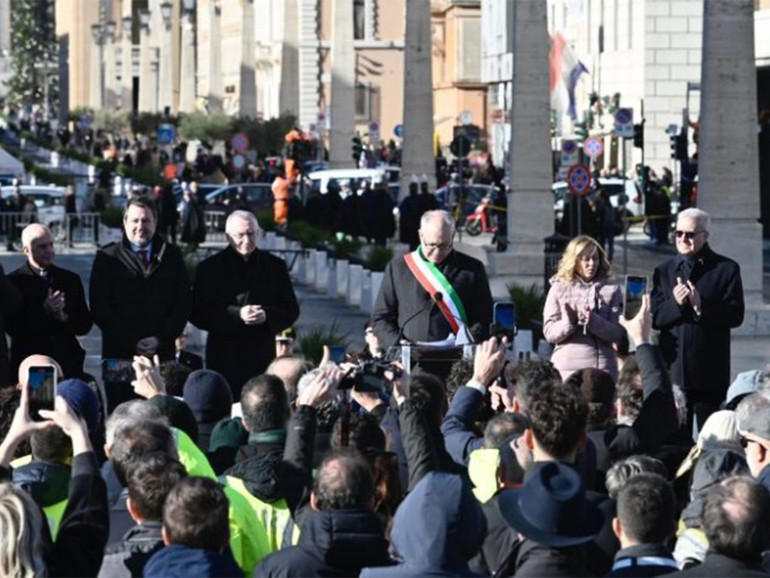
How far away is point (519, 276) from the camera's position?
36094 millimetres

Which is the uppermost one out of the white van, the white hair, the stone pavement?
the white hair

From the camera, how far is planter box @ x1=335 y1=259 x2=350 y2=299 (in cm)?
2379

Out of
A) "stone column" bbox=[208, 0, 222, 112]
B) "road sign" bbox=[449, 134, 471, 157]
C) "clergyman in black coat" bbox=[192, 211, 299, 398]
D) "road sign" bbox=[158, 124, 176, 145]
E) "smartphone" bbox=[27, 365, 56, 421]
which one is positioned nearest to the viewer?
"smartphone" bbox=[27, 365, 56, 421]

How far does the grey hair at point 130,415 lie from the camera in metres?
9.66

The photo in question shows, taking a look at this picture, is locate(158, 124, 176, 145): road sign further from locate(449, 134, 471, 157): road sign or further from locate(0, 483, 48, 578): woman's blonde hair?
locate(0, 483, 48, 578): woman's blonde hair

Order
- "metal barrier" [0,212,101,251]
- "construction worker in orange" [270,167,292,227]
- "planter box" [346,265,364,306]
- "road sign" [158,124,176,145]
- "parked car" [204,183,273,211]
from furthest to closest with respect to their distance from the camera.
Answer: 1. "road sign" [158,124,176,145]
2. "parked car" [204,183,273,211]
3. "metal barrier" [0,212,101,251]
4. "construction worker in orange" [270,167,292,227]
5. "planter box" [346,265,364,306]

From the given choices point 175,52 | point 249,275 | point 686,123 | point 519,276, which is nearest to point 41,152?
point 175,52

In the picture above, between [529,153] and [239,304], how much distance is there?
21.3m

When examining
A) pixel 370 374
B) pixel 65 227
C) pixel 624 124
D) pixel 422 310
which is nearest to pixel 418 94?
pixel 65 227

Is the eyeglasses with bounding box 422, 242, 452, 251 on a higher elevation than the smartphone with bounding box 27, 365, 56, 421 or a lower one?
higher

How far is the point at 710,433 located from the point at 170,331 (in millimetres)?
5128

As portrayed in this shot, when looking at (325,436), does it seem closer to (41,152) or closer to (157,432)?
(157,432)

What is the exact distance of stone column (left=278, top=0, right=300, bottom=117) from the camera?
7412cm

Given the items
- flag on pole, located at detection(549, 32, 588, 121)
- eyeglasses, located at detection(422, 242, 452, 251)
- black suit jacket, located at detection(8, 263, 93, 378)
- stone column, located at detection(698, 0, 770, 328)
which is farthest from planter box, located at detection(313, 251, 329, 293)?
flag on pole, located at detection(549, 32, 588, 121)
